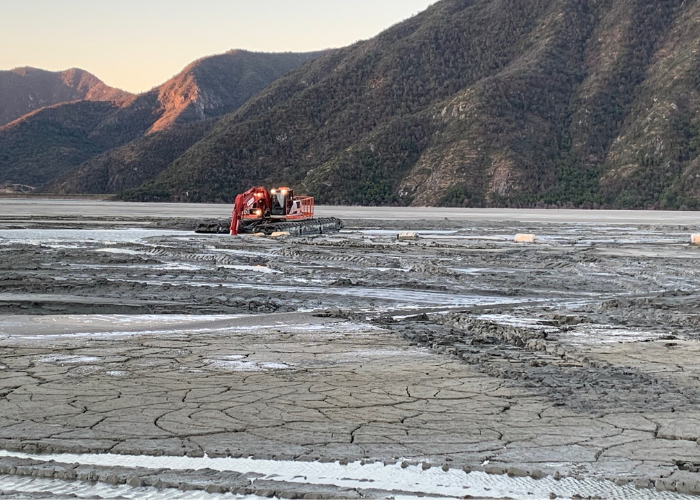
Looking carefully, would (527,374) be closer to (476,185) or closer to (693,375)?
(693,375)

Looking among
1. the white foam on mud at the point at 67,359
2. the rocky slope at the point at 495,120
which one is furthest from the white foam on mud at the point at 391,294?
the rocky slope at the point at 495,120

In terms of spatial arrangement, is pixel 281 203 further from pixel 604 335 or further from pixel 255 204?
pixel 604 335

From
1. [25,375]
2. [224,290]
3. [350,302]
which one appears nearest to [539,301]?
[350,302]

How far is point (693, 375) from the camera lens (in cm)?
935

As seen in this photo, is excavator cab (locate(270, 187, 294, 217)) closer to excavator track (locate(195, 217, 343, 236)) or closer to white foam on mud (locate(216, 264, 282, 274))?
excavator track (locate(195, 217, 343, 236))

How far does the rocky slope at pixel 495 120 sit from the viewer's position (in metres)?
148

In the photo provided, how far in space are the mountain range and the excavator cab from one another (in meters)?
98.1

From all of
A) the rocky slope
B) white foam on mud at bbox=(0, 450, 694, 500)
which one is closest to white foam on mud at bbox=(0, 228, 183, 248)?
white foam on mud at bbox=(0, 450, 694, 500)

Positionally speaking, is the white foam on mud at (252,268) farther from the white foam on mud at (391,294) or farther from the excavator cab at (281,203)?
the excavator cab at (281,203)

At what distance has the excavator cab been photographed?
150 feet

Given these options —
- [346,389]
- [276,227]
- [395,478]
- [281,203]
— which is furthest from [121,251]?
[395,478]

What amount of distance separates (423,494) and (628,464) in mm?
1469

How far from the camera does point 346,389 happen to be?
8586 millimetres

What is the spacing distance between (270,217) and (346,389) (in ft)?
122
